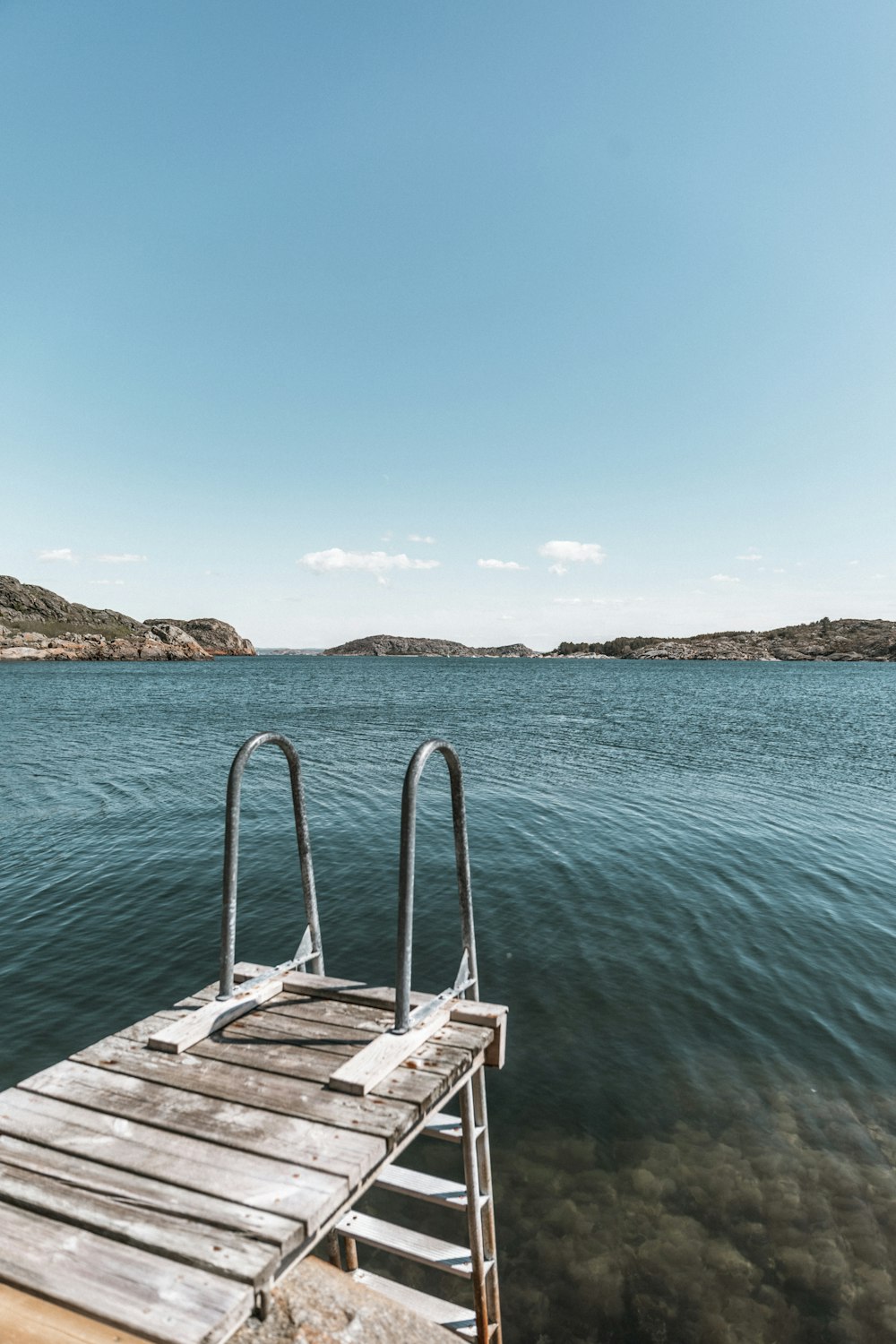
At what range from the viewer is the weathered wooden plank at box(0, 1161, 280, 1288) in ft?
10.6

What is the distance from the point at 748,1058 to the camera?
10570 millimetres

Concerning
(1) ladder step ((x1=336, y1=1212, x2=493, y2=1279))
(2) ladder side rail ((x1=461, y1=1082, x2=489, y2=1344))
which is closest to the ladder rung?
(2) ladder side rail ((x1=461, y1=1082, x2=489, y2=1344))

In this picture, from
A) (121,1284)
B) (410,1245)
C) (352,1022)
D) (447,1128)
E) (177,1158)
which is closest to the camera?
(121,1284)

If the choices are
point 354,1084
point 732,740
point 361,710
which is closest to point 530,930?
point 354,1084

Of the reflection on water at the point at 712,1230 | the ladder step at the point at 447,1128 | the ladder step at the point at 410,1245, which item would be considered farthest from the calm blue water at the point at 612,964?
Result: the ladder step at the point at 447,1128

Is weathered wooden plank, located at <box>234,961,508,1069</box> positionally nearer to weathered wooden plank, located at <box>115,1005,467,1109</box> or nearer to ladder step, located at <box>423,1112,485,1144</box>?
weathered wooden plank, located at <box>115,1005,467,1109</box>

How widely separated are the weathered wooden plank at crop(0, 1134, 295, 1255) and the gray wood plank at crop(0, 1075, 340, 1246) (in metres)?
0.03

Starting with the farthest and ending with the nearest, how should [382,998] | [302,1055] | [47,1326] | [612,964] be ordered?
[612,964]
[382,998]
[302,1055]
[47,1326]

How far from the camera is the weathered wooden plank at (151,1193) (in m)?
3.40

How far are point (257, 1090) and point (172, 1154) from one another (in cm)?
69

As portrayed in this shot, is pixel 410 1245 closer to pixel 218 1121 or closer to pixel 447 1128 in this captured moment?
pixel 447 1128

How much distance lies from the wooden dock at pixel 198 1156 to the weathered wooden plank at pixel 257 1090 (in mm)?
13

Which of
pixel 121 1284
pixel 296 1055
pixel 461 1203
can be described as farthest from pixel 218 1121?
pixel 461 1203

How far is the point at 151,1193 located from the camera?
3648mm
